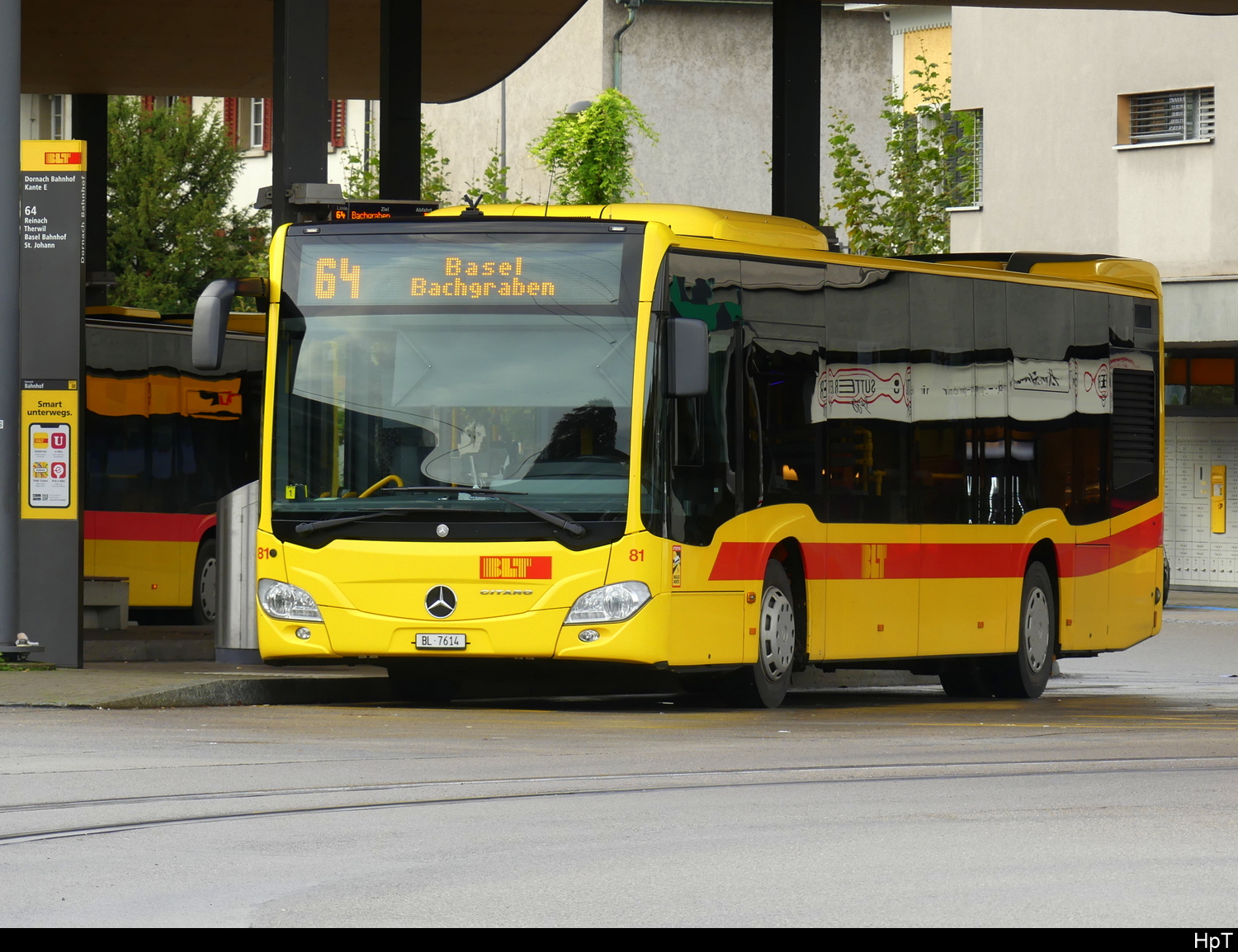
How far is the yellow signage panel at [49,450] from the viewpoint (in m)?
17.0

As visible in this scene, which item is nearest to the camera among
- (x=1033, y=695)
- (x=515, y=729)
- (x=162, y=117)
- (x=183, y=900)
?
(x=183, y=900)

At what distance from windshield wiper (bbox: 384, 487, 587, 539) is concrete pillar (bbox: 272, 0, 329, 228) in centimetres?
366

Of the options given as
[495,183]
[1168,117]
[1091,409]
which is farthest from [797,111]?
[495,183]

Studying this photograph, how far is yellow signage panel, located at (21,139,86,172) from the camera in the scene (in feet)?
55.4

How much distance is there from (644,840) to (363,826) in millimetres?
1041

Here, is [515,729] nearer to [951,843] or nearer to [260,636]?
[260,636]

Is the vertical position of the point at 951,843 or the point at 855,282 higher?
the point at 855,282

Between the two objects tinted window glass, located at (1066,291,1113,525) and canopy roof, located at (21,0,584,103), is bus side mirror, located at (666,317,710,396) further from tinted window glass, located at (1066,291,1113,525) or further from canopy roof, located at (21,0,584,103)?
canopy roof, located at (21,0,584,103)

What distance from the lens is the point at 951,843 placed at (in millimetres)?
8609

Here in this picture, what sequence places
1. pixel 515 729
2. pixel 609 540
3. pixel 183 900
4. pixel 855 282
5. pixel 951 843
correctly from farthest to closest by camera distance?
pixel 855 282
pixel 609 540
pixel 515 729
pixel 951 843
pixel 183 900

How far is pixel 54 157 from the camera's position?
16953 mm

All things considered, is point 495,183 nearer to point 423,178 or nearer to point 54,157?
point 423,178

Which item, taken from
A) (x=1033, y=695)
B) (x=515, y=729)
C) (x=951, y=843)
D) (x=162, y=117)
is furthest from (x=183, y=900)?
(x=162, y=117)

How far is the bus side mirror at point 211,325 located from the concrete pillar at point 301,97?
3.10m
